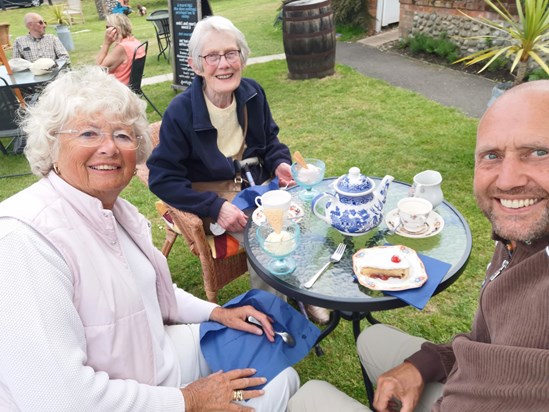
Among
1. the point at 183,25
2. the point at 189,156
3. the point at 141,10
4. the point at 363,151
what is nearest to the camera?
the point at 189,156

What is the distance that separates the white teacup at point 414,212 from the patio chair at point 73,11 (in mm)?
18912

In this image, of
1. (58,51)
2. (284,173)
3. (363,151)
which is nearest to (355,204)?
(284,173)

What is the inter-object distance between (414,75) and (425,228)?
17.8 feet

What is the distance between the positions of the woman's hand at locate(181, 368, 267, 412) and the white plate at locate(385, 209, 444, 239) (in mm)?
863

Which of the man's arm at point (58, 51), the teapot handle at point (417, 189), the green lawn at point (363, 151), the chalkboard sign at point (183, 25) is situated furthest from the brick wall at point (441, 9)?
the man's arm at point (58, 51)

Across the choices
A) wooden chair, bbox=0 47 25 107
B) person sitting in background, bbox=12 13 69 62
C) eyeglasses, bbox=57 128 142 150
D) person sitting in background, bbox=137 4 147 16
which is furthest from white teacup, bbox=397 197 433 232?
person sitting in background, bbox=137 4 147 16

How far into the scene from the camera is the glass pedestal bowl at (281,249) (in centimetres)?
175

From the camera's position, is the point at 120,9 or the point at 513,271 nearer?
the point at 513,271

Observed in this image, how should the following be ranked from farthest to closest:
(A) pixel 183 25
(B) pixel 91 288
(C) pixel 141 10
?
(C) pixel 141 10 → (A) pixel 183 25 → (B) pixel 91 288

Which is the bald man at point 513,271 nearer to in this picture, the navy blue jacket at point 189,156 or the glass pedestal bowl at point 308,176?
the glass pedestal bowl at point 308,176

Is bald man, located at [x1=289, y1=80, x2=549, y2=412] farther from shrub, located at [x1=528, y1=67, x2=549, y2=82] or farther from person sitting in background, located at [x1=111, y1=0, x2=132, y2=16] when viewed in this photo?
person sitting in background, located at [x1=111, y1=0, x2=132, y2=16]

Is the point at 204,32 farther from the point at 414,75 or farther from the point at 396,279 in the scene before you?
the point at 414,75

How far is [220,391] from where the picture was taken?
152cm

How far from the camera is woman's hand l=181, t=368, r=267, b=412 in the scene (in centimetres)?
148
